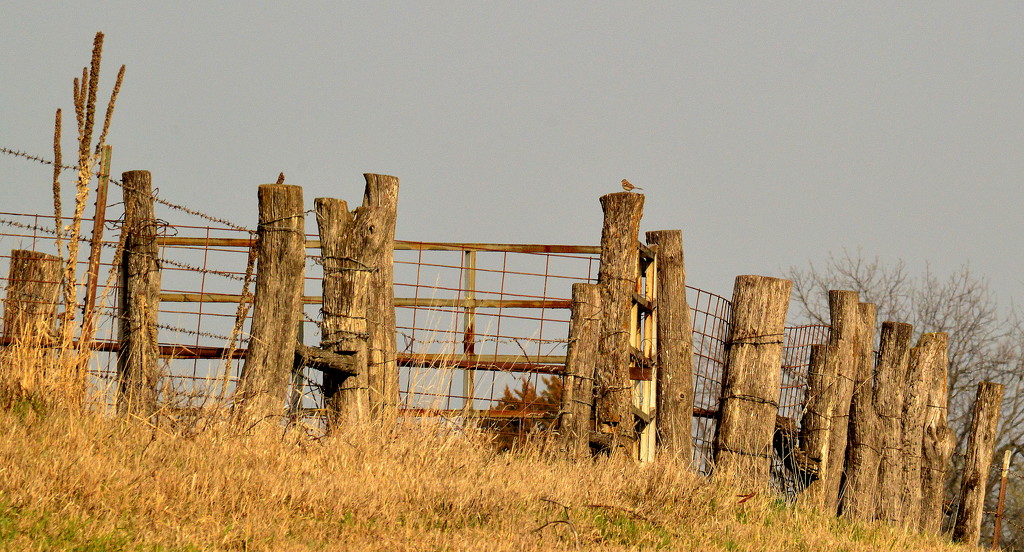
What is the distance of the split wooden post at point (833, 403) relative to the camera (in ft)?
28.4

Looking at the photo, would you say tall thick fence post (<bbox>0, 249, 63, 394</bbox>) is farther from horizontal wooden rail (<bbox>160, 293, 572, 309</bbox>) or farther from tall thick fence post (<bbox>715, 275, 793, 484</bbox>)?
tall thick fence post (<bbox>715, 275, 793, 484</bbox>)

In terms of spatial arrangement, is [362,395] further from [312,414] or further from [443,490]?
[443,490]

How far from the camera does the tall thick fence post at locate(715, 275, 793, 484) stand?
7836 millimetres

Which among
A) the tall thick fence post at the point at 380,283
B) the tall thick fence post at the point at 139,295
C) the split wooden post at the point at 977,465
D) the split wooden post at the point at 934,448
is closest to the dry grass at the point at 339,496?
the tall thick fence post at the point at 380,283

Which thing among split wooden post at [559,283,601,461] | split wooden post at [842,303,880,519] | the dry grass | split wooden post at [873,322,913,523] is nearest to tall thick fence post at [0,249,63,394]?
the dry grass

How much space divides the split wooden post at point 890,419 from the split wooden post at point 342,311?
559cm

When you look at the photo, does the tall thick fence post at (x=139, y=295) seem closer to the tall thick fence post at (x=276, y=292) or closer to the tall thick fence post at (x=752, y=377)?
the tall thick fence post at (x=276, y=292)

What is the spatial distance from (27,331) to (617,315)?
3.84 m

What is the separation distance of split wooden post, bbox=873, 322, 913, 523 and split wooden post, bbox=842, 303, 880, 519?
0.78ft

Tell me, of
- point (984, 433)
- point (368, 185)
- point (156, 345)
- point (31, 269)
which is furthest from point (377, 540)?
point (984, 433)

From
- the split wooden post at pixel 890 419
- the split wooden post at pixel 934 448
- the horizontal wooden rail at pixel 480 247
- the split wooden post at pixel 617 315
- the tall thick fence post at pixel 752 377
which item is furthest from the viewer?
the split wooden post at pixel 934 448

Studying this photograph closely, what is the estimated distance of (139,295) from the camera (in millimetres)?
6344

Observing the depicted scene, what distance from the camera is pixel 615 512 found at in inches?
225

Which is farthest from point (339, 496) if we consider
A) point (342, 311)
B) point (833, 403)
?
point (833, 403)
